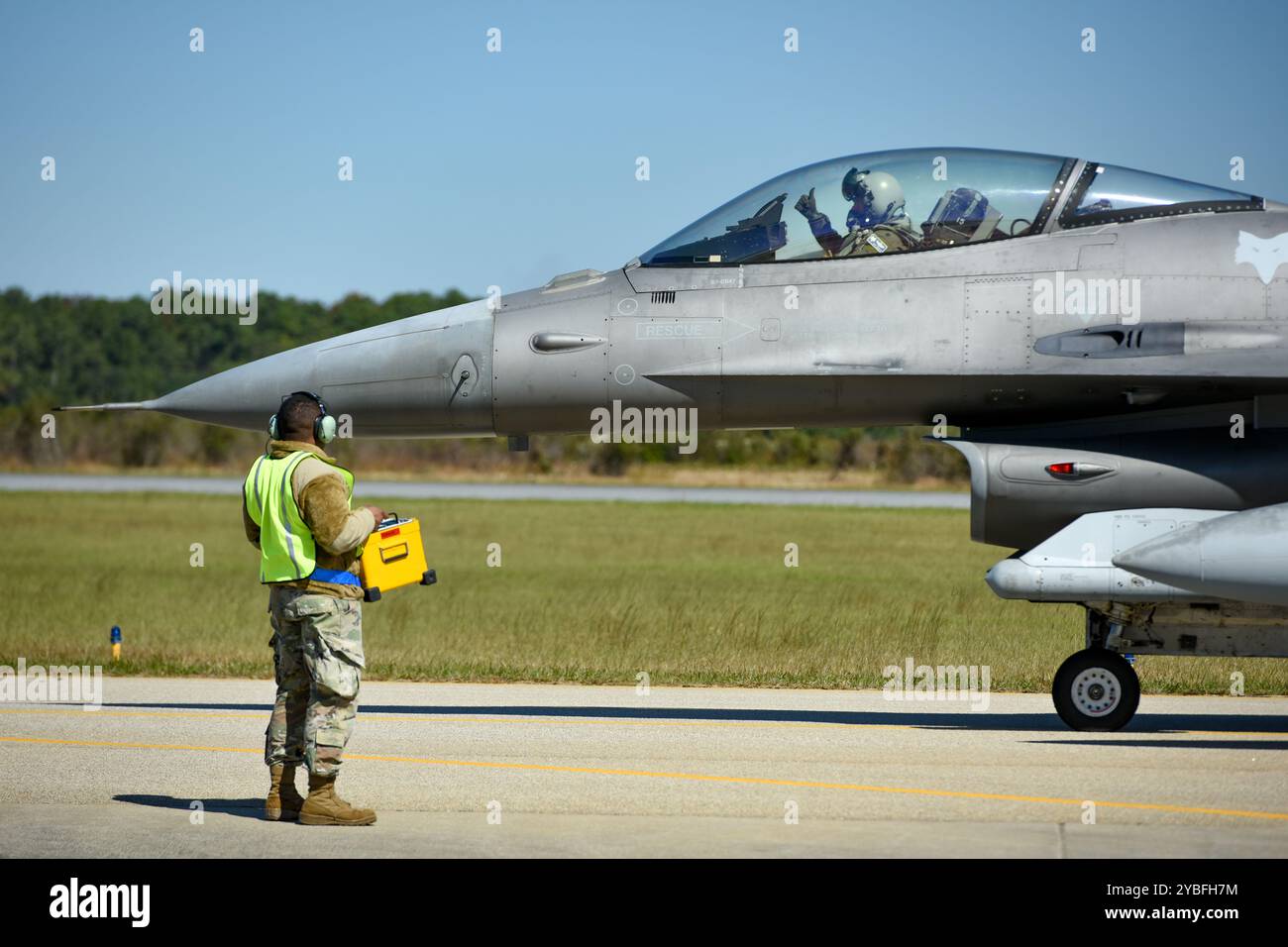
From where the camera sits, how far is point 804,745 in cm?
1076

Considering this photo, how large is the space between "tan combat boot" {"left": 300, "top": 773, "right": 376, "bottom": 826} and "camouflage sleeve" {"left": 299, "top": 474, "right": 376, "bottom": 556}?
1.19 metres

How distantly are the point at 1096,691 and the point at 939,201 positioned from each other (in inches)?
143

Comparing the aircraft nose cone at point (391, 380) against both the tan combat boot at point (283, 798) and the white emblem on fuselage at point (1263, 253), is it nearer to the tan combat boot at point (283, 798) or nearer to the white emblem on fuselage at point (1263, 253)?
the tan combat boot at point (283, 798)

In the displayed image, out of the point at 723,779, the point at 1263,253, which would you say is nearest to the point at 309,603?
the point at 723,779

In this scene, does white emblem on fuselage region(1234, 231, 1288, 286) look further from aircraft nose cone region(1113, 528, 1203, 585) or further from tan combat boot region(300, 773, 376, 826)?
tan combat boot region(300, 773, 376, 826)

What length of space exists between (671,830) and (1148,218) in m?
5.95

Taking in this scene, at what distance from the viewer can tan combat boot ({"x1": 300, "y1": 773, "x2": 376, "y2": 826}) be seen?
26.3 ft

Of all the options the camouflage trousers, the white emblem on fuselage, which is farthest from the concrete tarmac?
the white emblem on fuselage

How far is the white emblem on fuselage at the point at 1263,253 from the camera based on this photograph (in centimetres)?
1090

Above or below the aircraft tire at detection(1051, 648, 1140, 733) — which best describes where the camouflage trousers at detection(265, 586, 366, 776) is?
above

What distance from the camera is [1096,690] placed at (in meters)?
11.1

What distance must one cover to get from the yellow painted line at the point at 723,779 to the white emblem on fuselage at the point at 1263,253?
422 centimetres
